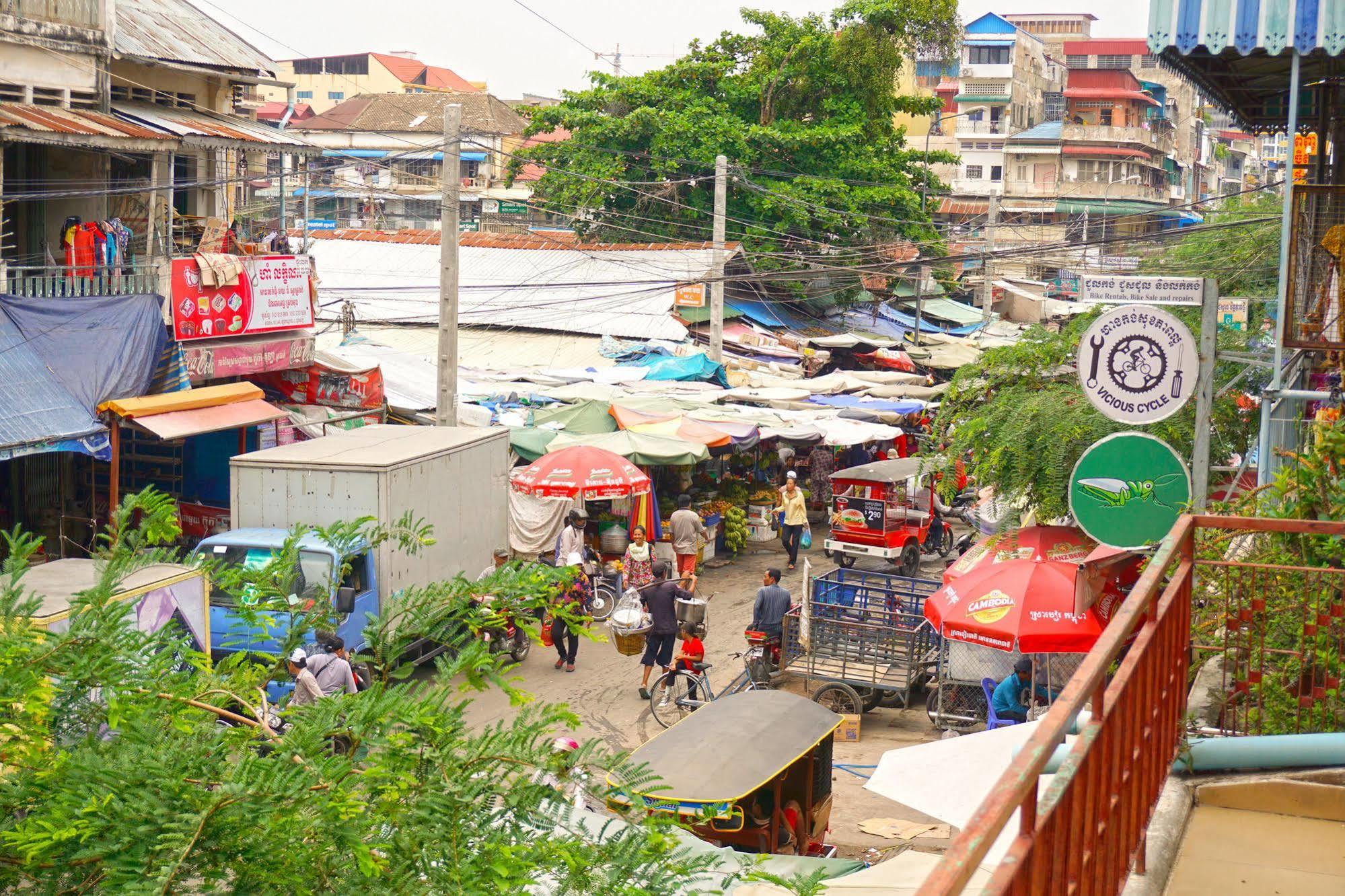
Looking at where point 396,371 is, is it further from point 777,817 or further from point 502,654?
point 502,654

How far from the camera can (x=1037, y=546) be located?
11.5 metres

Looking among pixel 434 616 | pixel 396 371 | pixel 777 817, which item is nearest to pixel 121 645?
pixel 434 616

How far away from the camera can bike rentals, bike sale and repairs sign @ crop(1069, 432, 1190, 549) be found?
25.4 ft

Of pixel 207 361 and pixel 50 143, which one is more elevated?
pixel 50 143

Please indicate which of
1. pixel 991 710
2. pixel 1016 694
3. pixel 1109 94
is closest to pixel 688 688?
pixel 991 710

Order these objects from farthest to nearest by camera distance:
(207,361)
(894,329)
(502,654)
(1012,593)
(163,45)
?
(894,329), (163,45), (207,361), (1012,593), (502,654)

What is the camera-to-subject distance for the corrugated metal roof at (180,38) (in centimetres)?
1867

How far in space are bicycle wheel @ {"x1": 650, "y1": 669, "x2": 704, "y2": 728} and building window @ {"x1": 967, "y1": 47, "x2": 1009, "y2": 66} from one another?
59.3m

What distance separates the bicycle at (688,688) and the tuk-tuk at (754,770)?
267 cm

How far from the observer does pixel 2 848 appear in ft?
13.1

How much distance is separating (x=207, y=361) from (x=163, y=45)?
516cm

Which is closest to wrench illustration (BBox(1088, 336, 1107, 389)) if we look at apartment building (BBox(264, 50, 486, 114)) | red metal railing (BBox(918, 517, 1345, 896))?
red metal railing (BBox(918, 517, 1345, 896))

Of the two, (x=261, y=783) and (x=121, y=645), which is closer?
(x=261, y=783)

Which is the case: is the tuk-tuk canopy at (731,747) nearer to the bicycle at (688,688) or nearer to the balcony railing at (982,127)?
the bicycle at (688,688)
